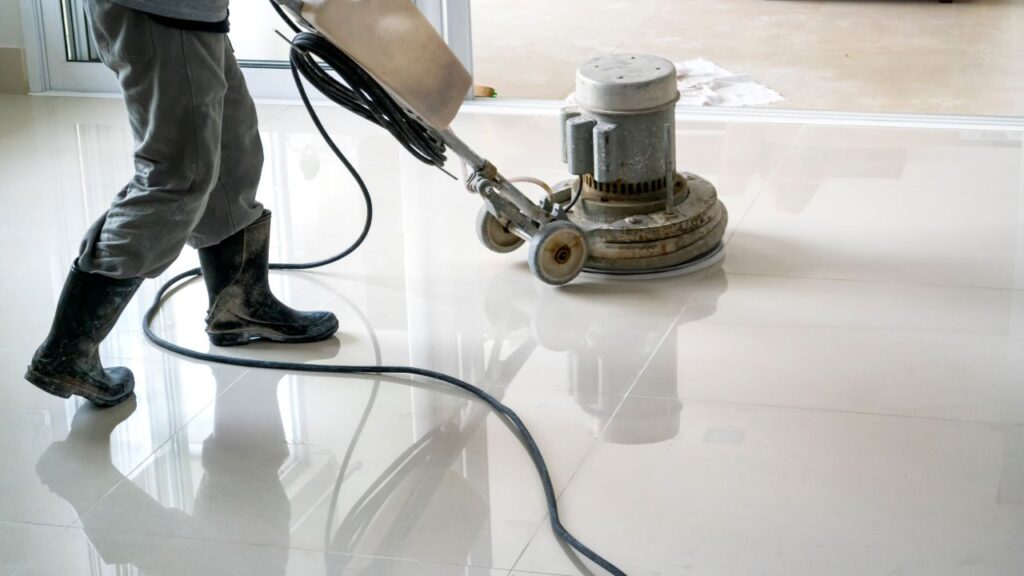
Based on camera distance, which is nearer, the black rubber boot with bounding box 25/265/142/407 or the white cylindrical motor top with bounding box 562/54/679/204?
the black rubber boot with bounding box 25/265/142/407

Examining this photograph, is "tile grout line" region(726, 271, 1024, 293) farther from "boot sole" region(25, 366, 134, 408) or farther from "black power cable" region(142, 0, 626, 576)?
"boot sole" region(25, 366, 134, 408)

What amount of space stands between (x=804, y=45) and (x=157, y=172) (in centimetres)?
347

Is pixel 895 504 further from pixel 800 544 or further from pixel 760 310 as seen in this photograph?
pixel 760 310

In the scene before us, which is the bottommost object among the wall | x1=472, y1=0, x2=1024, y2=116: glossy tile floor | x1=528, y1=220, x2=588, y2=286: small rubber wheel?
x1=472, y1=0, x2=1024, y2=116: glossy tile floor

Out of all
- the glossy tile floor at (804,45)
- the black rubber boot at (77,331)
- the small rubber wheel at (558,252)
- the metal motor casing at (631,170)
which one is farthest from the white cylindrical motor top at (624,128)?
the glossy tile floor at (804,45)

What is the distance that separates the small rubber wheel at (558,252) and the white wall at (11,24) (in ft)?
8.56

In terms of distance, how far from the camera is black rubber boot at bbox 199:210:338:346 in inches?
102

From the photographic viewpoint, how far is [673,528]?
2002 millimetres

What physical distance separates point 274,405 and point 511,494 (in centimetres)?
58

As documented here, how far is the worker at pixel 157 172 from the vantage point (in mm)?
2188

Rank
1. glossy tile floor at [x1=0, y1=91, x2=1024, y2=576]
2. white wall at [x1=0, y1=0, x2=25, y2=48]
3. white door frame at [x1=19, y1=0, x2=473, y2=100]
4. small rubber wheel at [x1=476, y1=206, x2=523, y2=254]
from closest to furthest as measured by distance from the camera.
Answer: glossy tile floor at [x1=0, y1=91, x2=1024, y2=576] → small rubber wheel at [x1=476, y1=206, x2=523, y2=254] → white door frame at [x1=19, y1=0, x2=473, y2=100] → white wall at [x1=0, y1=0, x2=25, y2=48]

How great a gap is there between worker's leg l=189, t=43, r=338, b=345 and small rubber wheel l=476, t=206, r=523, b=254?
1.48ft

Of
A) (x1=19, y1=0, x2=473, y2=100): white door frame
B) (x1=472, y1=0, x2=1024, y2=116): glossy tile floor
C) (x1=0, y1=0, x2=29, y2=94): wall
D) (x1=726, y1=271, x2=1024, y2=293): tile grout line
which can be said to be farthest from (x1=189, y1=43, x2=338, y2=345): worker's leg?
(x1=0, y1=0, x2=29, y2=94): wall

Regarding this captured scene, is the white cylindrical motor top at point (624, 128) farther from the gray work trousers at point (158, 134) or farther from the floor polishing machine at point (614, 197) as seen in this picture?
the gray work trousers at point (158, 134)
